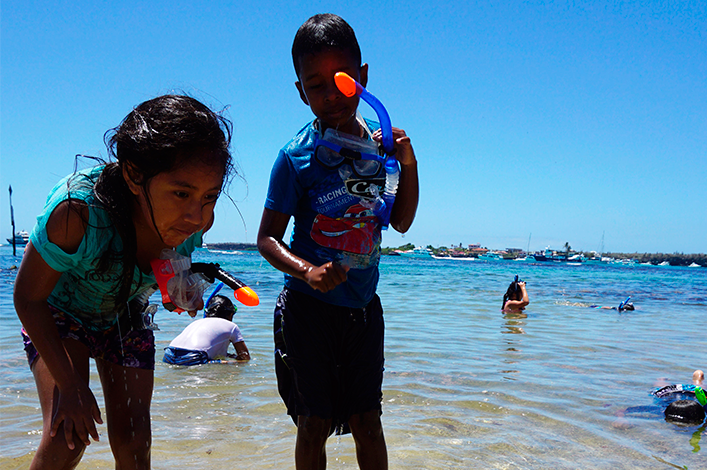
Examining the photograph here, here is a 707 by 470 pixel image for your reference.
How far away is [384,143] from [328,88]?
33cm

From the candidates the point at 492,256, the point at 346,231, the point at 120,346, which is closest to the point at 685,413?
the point at 346,231

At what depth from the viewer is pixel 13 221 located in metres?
28.2

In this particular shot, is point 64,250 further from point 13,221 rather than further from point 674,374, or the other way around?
point 13,221

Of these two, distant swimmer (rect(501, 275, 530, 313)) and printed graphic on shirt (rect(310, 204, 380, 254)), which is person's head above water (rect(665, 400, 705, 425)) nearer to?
printed graphic on shirt (rect(310, 204, 380, 254))

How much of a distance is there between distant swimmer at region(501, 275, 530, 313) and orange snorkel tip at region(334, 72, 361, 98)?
28.5 ft

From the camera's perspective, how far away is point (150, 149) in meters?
1.80

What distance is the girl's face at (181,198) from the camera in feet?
6.03

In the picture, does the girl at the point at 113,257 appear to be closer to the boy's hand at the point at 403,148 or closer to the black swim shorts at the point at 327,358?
the black swim shorts at the point at 327,358

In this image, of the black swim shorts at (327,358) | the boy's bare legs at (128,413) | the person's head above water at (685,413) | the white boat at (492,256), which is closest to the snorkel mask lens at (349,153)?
the black swim shorts at (327,358)

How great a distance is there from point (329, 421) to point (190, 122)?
1.32 m

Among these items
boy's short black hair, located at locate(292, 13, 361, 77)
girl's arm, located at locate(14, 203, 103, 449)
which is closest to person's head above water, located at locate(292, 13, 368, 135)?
boy's short black hair, located at locate(292, 13, 361, 77)

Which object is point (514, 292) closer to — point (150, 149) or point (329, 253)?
point (329, 253)

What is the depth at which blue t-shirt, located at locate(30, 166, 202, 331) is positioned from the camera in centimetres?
180

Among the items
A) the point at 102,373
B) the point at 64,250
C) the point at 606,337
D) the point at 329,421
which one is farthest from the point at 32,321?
the point at 606,337
